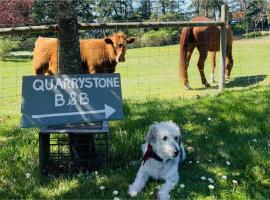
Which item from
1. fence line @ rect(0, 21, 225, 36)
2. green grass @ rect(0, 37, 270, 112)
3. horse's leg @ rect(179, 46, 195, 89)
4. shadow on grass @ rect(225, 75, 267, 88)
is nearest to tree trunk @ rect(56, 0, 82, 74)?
fence line @ rect(0, 21, 225, 36)

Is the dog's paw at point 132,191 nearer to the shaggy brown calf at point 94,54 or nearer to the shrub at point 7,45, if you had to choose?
the shaggy brown calf at point 94,54

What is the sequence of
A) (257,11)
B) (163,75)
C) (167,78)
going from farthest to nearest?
(163,75) < (257,11) < (167,78)

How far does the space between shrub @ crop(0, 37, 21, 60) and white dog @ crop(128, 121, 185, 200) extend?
22438 mm

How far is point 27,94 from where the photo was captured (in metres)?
5.11

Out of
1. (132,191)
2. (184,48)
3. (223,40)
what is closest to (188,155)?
(132,191)

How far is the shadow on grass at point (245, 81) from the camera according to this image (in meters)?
12.4

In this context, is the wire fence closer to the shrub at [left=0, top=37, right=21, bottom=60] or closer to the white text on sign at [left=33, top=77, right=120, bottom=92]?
the shrub at [left=0, top=37, right=21, bottom=60]

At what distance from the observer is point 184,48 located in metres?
12.5

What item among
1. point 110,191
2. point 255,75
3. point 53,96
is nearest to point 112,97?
point 53,96

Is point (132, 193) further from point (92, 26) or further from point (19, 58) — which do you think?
point (19, 58)

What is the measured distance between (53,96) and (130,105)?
298 cm

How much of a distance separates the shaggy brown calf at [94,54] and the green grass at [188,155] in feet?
8.72

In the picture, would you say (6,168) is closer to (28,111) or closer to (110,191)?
(28,111)

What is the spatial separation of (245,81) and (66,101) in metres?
8.87
